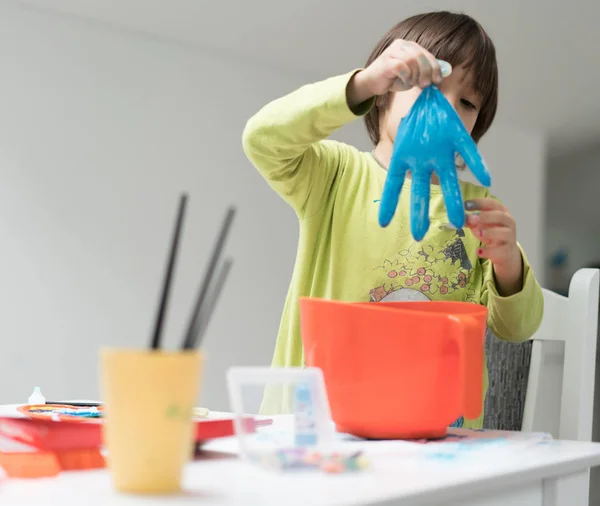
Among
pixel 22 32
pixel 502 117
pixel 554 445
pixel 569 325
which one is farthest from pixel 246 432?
pixel 502 117

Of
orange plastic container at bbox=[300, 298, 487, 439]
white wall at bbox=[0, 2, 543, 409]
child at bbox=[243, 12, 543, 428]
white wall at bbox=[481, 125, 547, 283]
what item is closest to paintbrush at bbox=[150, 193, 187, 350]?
orange plastic container at bbox=[300, 298, 487, 439]

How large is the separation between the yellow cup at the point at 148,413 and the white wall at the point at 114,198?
2138mm

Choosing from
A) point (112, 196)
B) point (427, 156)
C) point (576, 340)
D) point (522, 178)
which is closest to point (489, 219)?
point (427, 156)

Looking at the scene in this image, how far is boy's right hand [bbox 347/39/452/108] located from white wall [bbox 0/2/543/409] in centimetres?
198

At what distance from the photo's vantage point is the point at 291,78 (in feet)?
9.91

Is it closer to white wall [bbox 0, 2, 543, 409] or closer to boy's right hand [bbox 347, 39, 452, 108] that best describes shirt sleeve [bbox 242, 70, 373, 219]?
boy's right hand [bbox 347, 39, 452, 108]

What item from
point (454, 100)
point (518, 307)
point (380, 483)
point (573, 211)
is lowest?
point (380, 483)

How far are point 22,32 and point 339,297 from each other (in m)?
1.96

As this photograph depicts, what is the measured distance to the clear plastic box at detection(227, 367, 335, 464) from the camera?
1.56ft

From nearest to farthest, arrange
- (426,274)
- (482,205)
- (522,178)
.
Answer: (482,205)
(426,274)
(522,178)

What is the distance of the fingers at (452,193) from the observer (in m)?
0.58

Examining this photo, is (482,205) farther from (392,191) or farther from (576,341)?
(576,341)

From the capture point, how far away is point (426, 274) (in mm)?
823

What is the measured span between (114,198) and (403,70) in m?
2.08
